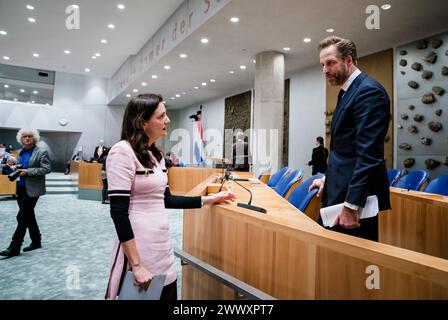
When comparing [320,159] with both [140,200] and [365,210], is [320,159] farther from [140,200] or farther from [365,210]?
[140,200]

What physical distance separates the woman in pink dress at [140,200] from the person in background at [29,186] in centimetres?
268

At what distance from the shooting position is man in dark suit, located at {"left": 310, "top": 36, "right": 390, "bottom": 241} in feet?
3.84

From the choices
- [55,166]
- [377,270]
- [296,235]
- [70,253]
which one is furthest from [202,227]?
[55,166]

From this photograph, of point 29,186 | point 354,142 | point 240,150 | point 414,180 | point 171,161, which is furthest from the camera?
point 171,161

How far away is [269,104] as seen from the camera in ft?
22.4

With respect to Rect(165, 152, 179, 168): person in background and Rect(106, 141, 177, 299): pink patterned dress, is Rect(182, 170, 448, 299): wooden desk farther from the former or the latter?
Rect(165, 152, 179, 168): person in background

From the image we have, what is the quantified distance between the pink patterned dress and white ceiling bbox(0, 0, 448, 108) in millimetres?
4485

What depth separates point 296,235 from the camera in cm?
94

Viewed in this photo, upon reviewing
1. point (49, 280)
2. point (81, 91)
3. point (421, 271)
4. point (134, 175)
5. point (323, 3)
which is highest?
point (81, 91)

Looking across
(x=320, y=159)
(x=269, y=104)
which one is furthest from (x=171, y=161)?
(x=320, y=159)

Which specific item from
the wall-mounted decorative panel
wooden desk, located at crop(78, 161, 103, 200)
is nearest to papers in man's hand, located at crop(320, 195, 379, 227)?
the wall-mounted decorative panel

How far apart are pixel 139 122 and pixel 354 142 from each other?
0.94 m
